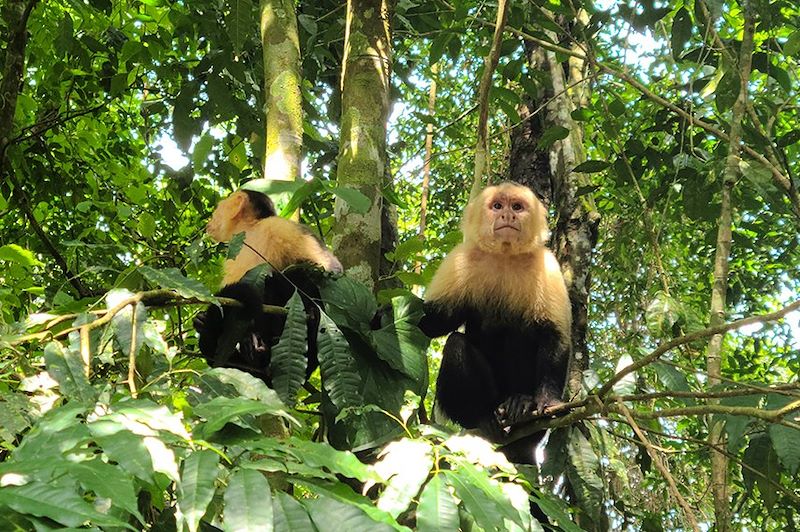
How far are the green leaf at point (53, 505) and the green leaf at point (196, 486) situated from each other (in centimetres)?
19

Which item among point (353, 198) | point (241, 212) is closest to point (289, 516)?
point (353, 198)

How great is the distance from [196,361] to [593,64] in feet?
7.97

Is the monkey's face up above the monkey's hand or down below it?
above

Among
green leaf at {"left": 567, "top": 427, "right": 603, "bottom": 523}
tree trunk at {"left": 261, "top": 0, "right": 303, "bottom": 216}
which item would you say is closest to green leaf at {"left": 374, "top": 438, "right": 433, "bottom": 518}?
green leaf at {"left": 567, "top": 427, "right": 603, "bottom": 523}

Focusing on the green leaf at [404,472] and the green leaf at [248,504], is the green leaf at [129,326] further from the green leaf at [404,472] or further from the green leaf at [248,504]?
the green leaf at [248,504]

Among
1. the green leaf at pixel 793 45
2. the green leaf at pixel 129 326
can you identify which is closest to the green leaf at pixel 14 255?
the green leaf at pixel 129 326

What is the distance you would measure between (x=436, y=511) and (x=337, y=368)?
1.20 metres

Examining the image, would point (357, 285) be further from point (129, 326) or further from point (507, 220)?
point (507, 220)

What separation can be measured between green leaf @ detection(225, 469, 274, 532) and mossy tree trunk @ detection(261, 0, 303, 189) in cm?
224

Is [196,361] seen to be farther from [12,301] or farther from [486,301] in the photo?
[486,301]

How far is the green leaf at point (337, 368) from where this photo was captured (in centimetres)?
257

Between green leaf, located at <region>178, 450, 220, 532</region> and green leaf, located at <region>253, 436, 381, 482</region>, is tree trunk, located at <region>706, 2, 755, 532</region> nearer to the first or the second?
green leaf, located at <region>253, 436, 381, 482</region>

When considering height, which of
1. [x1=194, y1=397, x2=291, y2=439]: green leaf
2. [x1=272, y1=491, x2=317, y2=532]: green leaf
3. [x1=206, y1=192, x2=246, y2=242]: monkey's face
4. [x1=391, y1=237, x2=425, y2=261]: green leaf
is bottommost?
[x1=272, y1=491, x2=317, y2=532]: green leaf

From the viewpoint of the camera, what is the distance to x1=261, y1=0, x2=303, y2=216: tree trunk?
11.3ft
